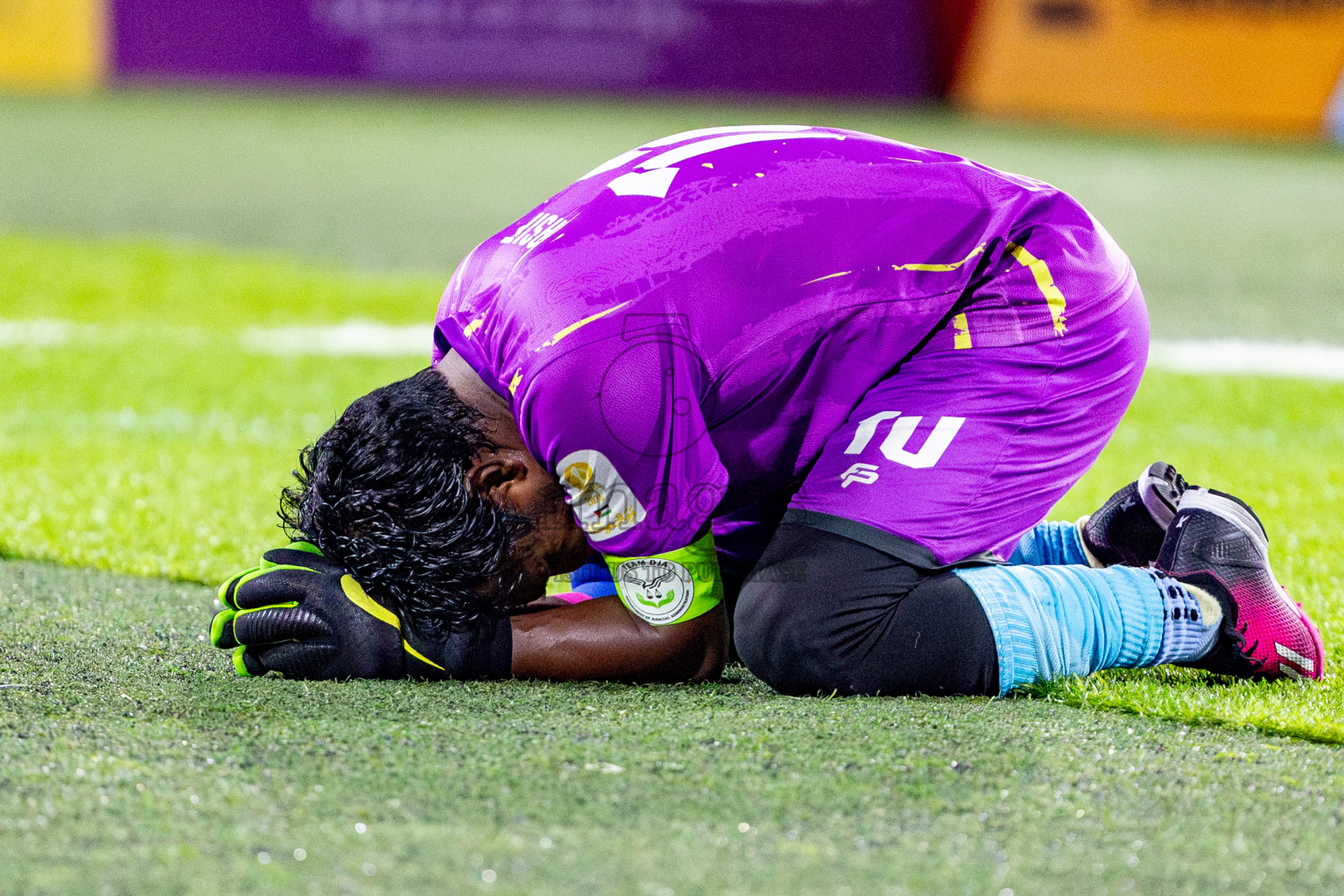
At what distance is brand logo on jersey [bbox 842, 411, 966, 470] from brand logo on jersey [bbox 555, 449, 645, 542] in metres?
0.41

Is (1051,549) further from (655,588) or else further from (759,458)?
(655,588)

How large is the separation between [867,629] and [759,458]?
1.05 feet

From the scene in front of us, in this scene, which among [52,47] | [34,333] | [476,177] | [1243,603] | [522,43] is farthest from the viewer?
[522,43]

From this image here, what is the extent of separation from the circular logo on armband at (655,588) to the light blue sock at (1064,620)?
0.45m

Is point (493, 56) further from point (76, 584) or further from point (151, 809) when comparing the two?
point (151, 809)

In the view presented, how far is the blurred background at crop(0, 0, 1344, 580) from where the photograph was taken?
482 cm

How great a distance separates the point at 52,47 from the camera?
48.6ft

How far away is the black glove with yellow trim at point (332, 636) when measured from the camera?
2496 millimetres

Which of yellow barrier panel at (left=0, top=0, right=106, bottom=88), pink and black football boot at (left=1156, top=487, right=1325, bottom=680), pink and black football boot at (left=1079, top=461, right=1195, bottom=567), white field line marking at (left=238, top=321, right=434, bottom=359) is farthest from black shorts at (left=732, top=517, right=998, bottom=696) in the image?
yellow barrier panel at (left=0, top=0, right=106, bottom=88)

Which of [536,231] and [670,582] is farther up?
[536,231]

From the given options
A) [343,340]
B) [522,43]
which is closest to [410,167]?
[522,43]

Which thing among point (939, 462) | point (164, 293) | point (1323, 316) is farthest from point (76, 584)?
point (1323, 316)

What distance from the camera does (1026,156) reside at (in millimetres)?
11469

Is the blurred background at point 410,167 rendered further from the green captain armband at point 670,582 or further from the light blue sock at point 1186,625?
the light blue sock at point 1186,625
